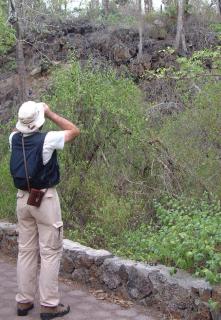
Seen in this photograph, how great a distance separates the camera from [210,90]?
9297 mm

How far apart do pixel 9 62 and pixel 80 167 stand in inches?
673

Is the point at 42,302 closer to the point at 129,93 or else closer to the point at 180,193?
the point at 180,193

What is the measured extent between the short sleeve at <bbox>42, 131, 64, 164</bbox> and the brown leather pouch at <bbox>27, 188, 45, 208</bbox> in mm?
261

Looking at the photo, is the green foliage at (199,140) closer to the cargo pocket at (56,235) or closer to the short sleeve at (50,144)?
the cargo pocket at (56,235)

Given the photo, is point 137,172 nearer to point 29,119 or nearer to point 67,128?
point 67,128

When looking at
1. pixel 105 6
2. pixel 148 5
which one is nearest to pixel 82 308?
A: pixel 105 6

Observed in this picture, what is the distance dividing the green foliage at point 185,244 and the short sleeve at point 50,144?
1.33 metres

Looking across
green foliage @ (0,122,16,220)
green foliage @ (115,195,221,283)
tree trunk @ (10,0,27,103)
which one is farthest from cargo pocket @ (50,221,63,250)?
tree trunk @ (10,0,27,103)

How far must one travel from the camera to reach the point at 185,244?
4836 mm

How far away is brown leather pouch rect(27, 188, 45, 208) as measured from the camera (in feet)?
15.4

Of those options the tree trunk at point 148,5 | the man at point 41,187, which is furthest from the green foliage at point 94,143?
the tree trunk at point 148,5

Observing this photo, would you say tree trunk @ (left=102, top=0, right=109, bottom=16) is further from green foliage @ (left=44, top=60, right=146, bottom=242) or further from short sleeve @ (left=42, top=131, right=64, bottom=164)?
short sleeve @ (left=42, top=131, right=64, bottom=164)

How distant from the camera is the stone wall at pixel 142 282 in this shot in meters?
4.58

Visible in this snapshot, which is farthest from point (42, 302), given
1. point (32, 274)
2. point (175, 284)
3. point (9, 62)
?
point (9, 62)
